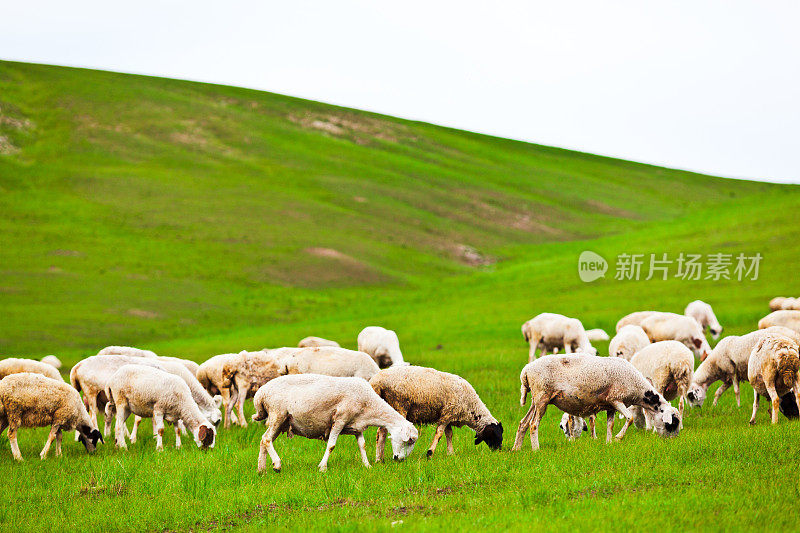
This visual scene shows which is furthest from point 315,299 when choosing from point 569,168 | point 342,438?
point 569,168

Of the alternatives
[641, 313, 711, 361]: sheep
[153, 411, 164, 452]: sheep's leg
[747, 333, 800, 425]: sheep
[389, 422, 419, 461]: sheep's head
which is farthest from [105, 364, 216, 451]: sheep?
[641, 313, 711, 361]: sheep

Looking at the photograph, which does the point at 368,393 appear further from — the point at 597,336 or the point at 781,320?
the point at 597,336

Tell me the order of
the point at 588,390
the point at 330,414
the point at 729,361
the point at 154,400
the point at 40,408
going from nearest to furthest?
the point at 330,414 → the point at 588,390 → the point at 40,408 → the point at 154,400 → the point at 729,361

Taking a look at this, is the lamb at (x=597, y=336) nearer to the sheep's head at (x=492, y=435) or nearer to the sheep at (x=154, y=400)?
the sheep's head at (x=492, y=435)

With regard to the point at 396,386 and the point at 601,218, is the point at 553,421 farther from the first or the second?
the point at 601,218

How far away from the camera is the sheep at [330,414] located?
13.5 metres

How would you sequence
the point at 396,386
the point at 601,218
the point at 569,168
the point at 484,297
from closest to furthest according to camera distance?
the point at 396,386 → the point at 484,297 → the point at 601,218 → the point at 569,168

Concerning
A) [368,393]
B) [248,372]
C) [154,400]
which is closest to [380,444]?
[368,393]

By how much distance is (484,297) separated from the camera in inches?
2104

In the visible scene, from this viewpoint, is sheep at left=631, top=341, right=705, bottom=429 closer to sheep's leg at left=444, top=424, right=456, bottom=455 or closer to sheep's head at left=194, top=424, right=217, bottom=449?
sheep's leg at left=444, top=424, right=456, bottom=455

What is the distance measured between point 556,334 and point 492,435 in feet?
44.9

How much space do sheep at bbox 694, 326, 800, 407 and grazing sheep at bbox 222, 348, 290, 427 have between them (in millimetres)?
10637

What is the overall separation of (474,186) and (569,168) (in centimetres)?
3348

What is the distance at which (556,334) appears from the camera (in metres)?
27.8
